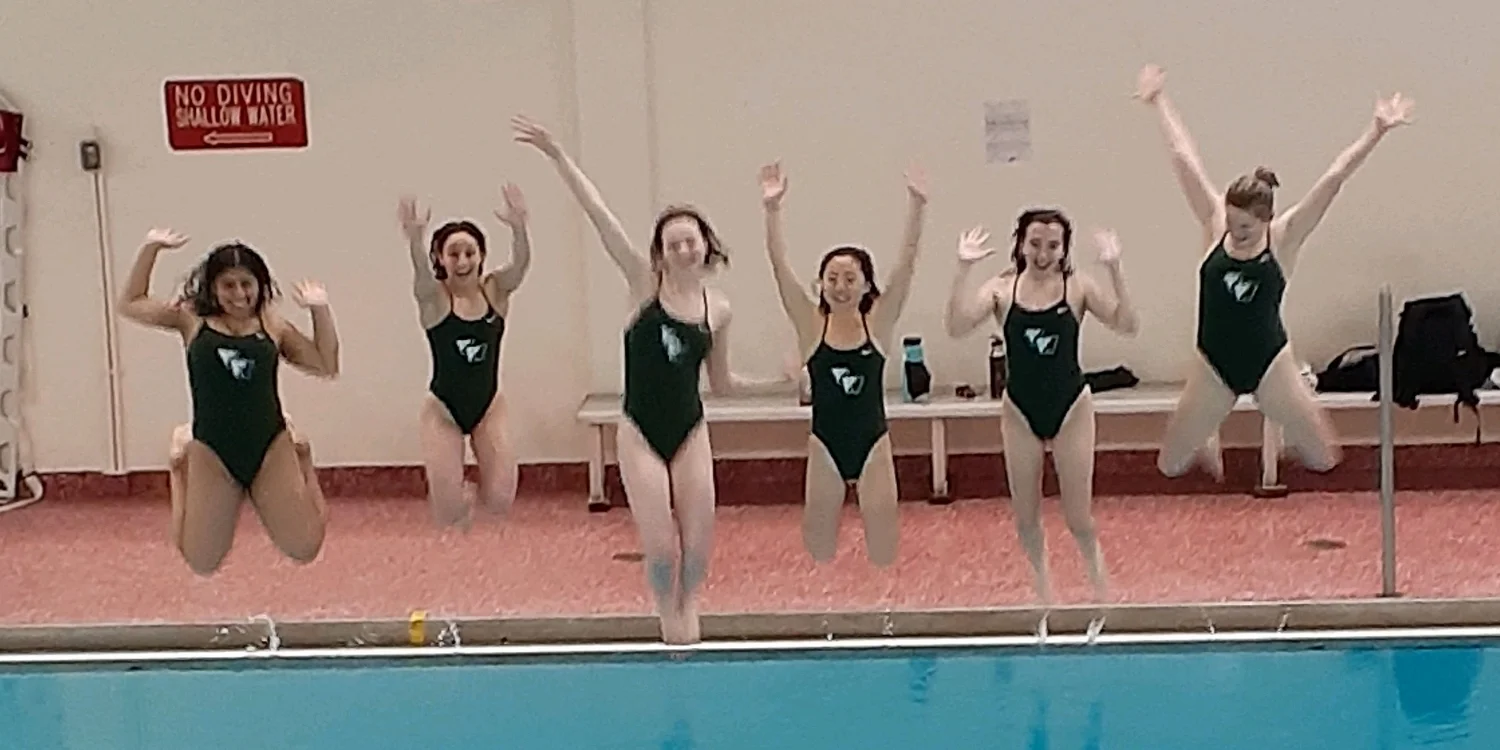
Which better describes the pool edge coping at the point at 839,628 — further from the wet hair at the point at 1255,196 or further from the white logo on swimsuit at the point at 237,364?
the wet hair at the point at 1255,196

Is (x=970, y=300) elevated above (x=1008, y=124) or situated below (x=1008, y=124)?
below

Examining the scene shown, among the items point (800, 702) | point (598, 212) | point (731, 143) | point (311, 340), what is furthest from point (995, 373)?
point (311, 340)

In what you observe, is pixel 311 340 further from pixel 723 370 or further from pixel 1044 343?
pixel 1044 343

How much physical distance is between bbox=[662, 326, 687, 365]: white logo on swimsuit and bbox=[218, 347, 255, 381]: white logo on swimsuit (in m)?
1.21

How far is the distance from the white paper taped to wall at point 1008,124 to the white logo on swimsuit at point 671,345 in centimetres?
496

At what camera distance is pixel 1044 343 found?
508cm

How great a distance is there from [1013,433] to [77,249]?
672 centimetres

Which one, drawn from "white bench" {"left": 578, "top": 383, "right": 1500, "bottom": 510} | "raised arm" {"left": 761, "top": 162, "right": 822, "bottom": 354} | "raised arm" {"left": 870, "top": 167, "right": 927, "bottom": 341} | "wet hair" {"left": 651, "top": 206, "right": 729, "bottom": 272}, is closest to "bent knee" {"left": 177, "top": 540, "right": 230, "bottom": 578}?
"wet hair" {"left": 651, "top": 206, "right": 729, "bottom": 272}

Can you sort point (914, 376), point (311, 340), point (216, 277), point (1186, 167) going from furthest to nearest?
point (914, 376) < point (311, 340) < point (1186, 167) < point (216, 277)

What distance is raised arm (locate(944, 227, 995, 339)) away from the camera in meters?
5.02

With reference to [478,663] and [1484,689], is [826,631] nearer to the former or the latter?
[478,663]

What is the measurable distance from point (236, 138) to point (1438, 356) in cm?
673

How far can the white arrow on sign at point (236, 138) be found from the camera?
9695mm

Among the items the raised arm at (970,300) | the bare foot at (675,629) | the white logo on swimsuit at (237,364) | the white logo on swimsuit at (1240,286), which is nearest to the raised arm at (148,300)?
the white logo on swimsuit at (237,364)
